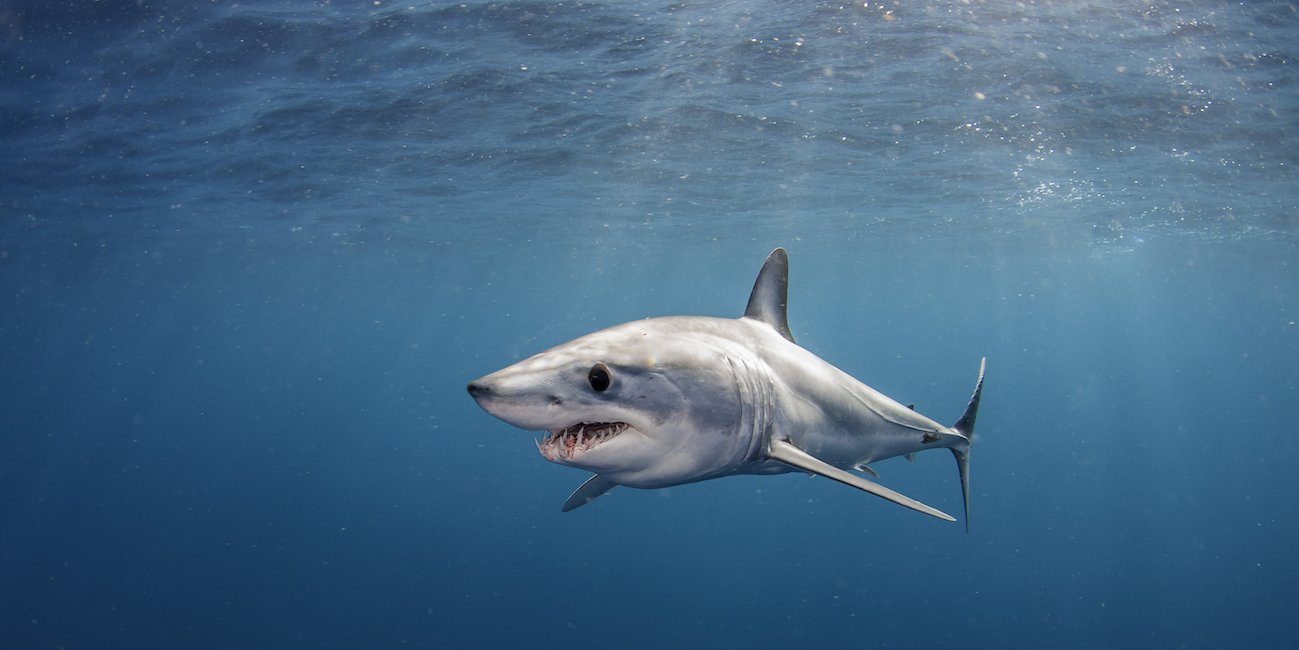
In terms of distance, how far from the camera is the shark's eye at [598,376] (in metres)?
2.46

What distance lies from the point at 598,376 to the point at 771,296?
2913 millimetres

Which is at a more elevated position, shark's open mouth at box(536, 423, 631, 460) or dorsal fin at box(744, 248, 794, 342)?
shark's open mouth at box(536, 423, 631, 460)

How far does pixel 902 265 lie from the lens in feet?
145

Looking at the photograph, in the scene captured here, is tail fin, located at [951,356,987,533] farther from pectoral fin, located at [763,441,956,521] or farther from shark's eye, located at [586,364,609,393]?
shark's eye, located at [586,364,609,393]

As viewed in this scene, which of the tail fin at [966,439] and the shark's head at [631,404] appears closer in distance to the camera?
the shark's head at [631,404]

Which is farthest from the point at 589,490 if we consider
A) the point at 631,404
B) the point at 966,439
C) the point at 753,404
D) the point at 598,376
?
the point at 966,439

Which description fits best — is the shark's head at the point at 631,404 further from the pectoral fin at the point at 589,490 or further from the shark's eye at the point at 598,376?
the pectoral fin at the point at 589,490

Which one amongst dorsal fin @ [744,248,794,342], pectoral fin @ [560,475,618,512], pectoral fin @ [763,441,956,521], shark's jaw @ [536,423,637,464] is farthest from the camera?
dorsal fin @ [744,248,794,342]

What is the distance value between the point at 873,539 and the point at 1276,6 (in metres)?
28.4

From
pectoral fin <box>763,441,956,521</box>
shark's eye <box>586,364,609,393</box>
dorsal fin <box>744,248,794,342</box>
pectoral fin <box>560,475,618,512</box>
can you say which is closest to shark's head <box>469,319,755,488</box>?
shark's eye <box>586,364,609,393</box>

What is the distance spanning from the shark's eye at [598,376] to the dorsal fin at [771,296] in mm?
2737

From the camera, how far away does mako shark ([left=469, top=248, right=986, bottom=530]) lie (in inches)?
→ 96.5

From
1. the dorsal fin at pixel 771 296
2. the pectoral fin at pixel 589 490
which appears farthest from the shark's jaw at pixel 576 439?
the dorsal fin at pixel 771 296

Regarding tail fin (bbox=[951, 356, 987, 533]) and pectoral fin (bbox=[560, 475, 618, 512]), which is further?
tail fin (bbox=[951, 356, 987, 533])
